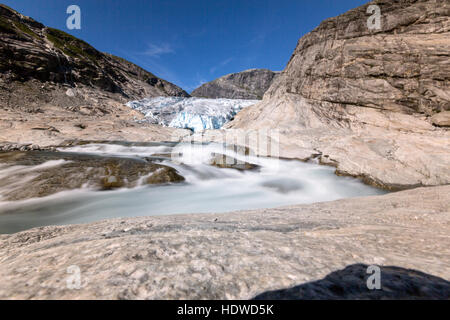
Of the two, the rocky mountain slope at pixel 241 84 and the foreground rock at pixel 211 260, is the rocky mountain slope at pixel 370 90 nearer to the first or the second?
the foreground rock at pixel 211 260

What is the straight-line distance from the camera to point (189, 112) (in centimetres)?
3145

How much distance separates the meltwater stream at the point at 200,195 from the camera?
213 inches

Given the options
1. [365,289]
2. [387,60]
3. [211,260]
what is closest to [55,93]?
[211,260]

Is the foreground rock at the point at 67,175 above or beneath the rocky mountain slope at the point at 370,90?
beneath

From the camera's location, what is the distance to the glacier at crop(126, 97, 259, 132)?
1197 inches

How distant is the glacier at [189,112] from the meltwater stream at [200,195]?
1863 cm

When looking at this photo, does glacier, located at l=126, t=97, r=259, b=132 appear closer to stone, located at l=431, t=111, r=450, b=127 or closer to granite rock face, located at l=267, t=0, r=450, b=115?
granite rock face, located at l=267, t=0, r=450, b=115

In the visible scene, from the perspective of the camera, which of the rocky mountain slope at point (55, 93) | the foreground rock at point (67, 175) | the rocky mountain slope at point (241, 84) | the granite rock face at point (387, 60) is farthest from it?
the rocky mountain slope at point (241, 84)

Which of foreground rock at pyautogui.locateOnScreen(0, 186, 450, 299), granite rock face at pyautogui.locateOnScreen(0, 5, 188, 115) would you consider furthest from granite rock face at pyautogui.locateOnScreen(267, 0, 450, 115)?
granite rock face at pyautogui.locateOnScreen(0, 5, 188, 115)

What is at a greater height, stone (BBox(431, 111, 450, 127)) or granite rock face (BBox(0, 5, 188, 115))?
granite rock face (BBox(0, 5, 188, 115))

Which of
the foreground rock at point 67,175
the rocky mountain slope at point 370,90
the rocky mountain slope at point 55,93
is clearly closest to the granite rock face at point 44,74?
the rocky mountain slope at point 55,93

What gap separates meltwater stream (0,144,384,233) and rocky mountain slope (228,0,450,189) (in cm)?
202

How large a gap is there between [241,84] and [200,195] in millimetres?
96994

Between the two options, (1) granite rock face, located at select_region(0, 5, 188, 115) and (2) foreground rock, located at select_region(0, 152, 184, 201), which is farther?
(1) granite rock face, located at select_region(0, 5, 188, 115)
